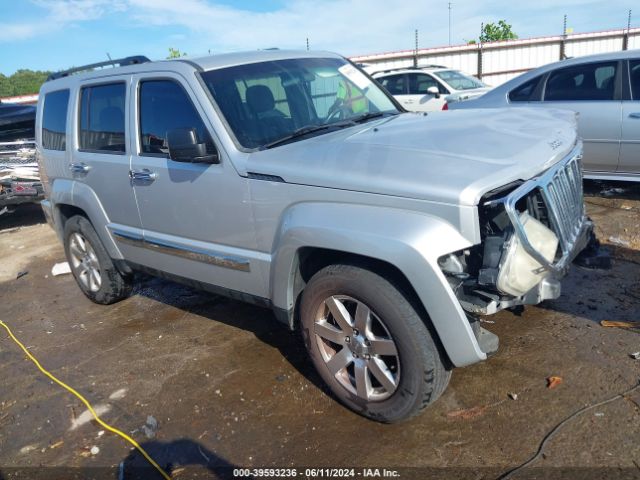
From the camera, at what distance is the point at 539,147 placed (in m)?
2.82

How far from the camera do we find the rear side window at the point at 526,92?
21.7ft

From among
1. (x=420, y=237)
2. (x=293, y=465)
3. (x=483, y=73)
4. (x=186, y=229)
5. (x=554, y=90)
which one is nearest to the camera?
(x=420, y=237)

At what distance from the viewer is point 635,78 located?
6.00m

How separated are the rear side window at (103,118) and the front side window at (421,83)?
8607mm

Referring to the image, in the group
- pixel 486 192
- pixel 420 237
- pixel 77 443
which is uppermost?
pixel 486 192

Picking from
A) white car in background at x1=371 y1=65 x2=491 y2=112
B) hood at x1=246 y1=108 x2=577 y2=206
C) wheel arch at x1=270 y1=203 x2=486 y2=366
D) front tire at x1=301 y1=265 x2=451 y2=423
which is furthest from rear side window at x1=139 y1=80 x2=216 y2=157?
white car in background at x1=371 y1=65 x2=491 y2=112

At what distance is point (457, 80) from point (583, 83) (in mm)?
6170

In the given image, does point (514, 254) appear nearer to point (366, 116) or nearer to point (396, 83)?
point (366, 116)

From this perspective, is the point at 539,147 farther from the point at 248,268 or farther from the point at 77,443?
the point at 77,443

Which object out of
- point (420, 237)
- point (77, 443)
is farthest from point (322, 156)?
point (77, 443)

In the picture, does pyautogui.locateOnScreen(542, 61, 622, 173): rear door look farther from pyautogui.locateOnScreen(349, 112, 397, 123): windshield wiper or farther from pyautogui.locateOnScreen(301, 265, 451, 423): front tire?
pyautogui.locateOnScreen(301, 265, 451, 423): front tire

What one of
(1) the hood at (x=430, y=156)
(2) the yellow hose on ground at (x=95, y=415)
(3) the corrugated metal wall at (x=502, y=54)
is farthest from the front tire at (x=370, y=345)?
(3) the corrugated metal wall at (x=502, y=54)

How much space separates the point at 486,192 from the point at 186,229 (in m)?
2.05

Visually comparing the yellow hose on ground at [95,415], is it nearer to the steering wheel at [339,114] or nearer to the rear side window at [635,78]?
the steering wheel at [339,114]
